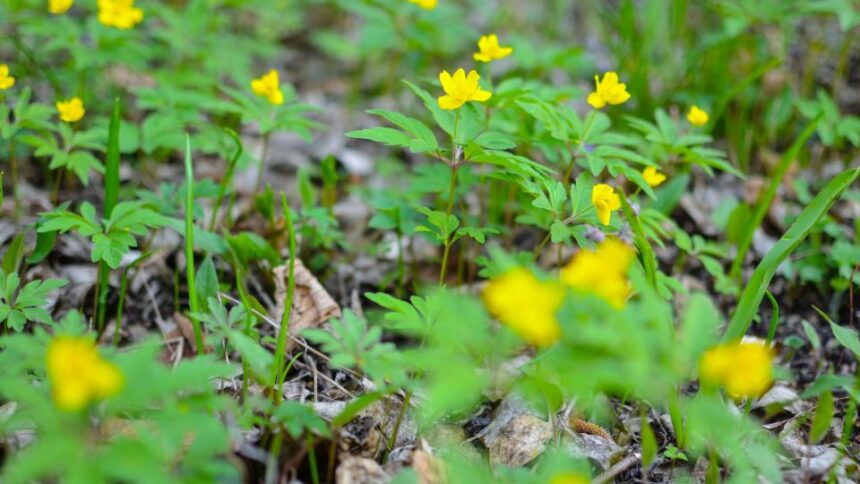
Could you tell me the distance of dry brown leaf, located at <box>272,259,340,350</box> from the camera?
2.35 meters

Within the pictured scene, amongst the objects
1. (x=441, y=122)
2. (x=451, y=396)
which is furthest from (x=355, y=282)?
(x=451, y=396)

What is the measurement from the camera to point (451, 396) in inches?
48.6

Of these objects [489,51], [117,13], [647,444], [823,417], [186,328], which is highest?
[489,51]

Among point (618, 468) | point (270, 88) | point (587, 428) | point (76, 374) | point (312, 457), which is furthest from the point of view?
point (270, 88)

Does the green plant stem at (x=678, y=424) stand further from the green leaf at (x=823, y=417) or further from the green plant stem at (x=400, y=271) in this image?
the green plant stem at (x=400, y=271)

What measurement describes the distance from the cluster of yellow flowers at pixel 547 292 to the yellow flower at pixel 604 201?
0.60 meters

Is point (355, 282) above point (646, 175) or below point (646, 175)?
below

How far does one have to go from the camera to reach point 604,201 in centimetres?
183

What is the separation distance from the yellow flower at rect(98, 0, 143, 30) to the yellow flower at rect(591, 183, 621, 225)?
2.08 meters

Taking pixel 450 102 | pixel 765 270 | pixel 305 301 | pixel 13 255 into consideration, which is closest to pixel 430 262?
pixel 305 301

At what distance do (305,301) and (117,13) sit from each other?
1.49m

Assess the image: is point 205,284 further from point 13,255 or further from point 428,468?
point 428,468

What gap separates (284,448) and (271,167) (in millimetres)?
2077

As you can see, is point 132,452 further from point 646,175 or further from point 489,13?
point 489,13
